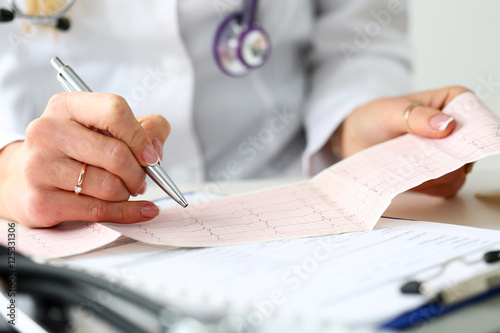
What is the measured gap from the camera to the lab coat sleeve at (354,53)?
85 cm

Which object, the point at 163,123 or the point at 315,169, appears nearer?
the point at 163,123

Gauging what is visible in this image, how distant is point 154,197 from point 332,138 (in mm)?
333

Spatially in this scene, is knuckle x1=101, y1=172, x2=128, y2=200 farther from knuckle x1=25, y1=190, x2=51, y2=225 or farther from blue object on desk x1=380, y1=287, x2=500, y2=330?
blue object on desk x1=380, y1=287, x2=500, y2=330

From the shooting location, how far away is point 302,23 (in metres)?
0.92

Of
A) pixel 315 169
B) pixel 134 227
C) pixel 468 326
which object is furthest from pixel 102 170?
pixel 315 169

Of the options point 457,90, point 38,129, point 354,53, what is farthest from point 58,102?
point 354,53

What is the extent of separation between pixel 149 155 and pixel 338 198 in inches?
7.6

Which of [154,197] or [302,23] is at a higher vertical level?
[302,23]

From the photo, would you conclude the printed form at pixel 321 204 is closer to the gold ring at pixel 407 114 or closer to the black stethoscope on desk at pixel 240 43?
the gold ring at pixel 407 114

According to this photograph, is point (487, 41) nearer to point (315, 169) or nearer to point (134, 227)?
point (315, 169)

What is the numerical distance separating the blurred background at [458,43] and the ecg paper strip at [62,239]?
4.62ft

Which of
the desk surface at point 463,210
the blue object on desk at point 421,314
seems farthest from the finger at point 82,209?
the blue object on desk at point 421,314

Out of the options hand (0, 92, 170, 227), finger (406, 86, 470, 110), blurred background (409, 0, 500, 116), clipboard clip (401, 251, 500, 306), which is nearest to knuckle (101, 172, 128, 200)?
hand (0, 92, 170, 227)

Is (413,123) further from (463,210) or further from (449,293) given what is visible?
(449,293)
